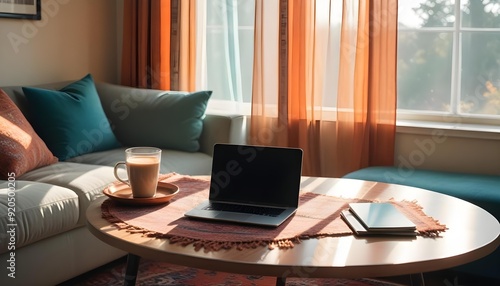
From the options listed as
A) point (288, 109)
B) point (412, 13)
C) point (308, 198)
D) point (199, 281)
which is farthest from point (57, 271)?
point (412, 13)

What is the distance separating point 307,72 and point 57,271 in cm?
176

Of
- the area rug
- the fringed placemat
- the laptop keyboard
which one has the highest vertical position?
the laptop keyboard

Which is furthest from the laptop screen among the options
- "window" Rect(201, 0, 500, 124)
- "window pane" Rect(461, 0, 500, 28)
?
"window pane" Rect(461, 0, 500, 28)

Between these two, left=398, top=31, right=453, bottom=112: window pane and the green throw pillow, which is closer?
the green throw pillow

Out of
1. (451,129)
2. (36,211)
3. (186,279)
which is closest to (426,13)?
(451,129)

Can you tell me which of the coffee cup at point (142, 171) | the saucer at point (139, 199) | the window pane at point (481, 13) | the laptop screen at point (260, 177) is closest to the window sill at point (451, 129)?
the window pane at point (481, 13)

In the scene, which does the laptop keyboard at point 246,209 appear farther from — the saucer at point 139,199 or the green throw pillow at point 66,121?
the green throw pillow at point 66,121

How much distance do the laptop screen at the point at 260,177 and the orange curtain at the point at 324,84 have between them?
5.22 feet

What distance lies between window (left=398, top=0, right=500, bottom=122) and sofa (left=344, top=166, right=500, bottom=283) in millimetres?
432

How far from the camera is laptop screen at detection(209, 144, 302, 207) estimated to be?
2.02 metres

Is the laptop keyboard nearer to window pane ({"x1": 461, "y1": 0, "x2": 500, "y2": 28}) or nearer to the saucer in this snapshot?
the saucer

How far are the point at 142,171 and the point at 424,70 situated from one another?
6.75 feet

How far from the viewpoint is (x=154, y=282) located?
2.91m

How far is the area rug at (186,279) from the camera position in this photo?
2902 millimetres
